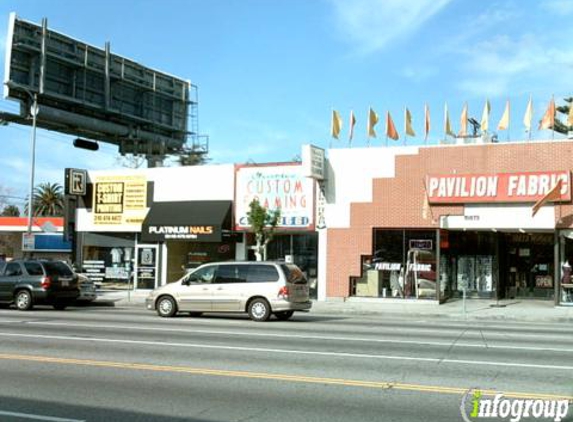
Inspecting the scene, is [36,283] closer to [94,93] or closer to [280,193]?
[280,193]

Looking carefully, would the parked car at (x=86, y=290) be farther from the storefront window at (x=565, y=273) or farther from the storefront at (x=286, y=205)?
the storefront window at (x=565, y=273)

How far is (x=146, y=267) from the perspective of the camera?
1212 inches

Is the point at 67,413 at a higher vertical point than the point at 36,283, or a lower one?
lower

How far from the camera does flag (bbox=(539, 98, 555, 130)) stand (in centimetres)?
2466

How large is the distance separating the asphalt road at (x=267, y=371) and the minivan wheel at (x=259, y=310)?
7.06 ft

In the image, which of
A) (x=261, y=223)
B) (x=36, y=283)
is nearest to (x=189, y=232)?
(x=261, y=223)

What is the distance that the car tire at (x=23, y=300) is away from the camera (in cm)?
2250

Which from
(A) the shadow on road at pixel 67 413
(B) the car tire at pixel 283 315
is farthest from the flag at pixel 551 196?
(A) the shadow on road at pixel 67 413

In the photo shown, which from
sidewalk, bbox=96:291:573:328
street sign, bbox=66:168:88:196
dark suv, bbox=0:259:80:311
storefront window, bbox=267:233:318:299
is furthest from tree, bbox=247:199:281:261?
street sign, bbox=66:168:88:196

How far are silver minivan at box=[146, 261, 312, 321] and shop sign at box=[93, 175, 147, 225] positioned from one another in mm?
11646

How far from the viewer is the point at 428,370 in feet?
32.6

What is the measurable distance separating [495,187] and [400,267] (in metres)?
4.67

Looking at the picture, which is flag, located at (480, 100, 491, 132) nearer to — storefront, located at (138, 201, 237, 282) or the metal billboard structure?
storefront, located at (138, 201, 237, 282)

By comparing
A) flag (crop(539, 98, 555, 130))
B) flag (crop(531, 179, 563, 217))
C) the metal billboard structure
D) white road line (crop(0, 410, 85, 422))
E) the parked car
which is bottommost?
white road line (crop(0, 410, 85, 422))
